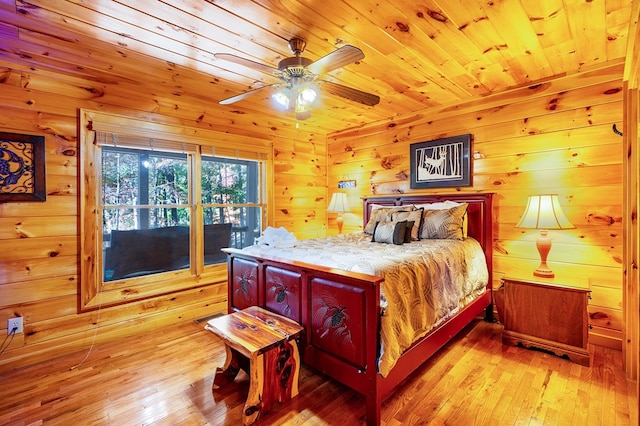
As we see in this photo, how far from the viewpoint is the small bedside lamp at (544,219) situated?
2428 mm

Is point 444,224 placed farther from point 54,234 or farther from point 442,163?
point 54,234

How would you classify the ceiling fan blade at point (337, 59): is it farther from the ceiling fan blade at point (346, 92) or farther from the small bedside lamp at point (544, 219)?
the small bedside lamp at point (544, 219)

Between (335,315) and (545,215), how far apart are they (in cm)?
192

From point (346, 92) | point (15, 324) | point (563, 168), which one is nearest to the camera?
point (346, 92)

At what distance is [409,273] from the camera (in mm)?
1945

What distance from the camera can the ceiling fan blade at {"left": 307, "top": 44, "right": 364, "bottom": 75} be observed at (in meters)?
1.58

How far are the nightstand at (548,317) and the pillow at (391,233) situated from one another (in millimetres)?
944

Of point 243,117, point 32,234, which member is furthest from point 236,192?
point 32,234

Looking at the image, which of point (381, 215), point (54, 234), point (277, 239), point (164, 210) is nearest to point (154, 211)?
point (164, 210)

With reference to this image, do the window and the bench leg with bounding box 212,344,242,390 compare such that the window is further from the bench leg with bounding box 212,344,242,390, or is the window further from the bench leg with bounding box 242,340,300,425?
the bench leg with bounding box 242,340,300,425

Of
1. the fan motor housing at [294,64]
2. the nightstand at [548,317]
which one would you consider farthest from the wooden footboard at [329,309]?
the nightstand at [548,317]

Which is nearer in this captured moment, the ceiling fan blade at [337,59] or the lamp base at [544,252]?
the ceiling fan blade at [337,59]

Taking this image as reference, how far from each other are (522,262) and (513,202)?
583 mm

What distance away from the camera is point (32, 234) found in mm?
2428
